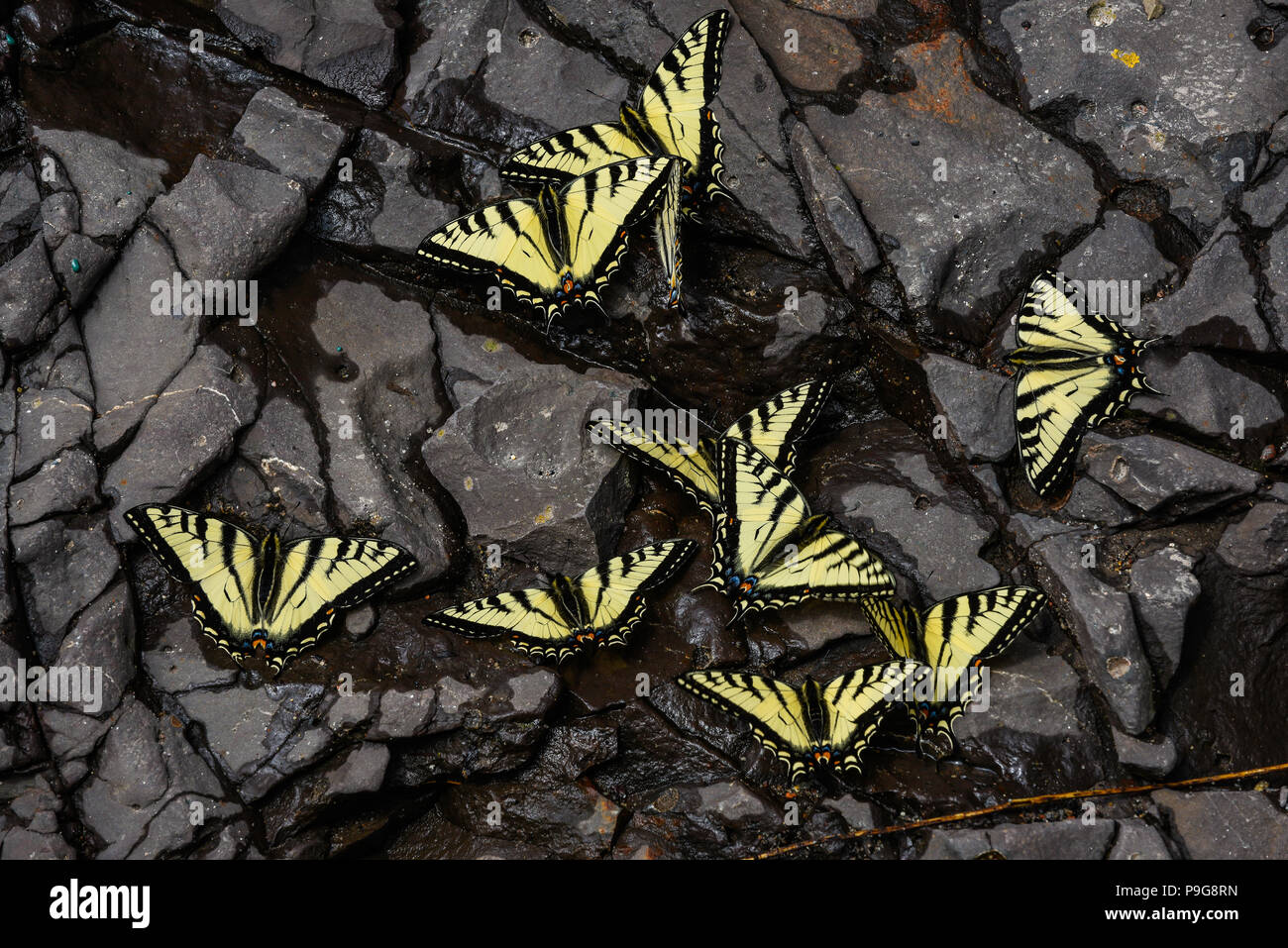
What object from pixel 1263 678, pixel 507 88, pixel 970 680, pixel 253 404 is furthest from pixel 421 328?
pixel 1263 678

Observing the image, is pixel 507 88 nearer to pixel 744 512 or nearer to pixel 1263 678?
pixel 744 512

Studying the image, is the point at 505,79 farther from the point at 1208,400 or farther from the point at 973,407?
the point at 1208,400

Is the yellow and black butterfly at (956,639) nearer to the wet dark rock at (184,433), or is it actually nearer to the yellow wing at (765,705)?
the yellow wing at (765,705)

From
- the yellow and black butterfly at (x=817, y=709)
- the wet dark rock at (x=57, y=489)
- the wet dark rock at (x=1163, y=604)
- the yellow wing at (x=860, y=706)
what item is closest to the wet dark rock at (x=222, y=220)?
the wet dark rock at (x=57, y=489)

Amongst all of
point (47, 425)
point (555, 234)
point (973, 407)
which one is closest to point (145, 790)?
point (47, 425)

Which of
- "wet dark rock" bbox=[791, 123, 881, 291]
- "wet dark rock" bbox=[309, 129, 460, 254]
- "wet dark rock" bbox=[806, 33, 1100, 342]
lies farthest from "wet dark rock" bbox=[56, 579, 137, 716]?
"wet dark rock" bbox=[806, 33, 1100, 342]

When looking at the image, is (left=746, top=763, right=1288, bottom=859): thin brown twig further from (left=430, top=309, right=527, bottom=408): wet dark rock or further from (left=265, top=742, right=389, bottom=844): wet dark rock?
(left=430, top=309, right=527, bottom=408): wet dark rock
